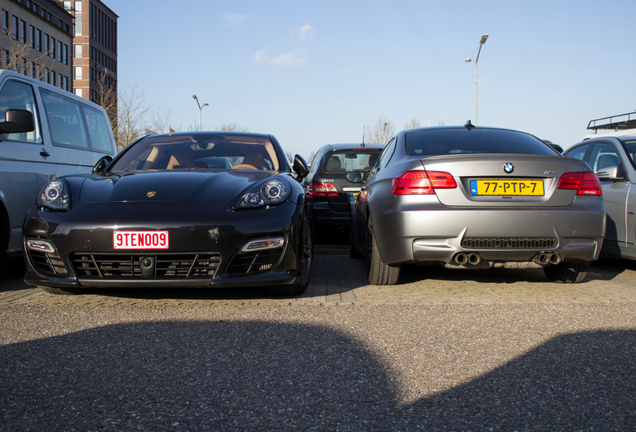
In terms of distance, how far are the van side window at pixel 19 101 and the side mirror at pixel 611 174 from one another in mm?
5590

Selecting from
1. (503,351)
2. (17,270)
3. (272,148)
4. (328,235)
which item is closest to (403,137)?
(272,148)

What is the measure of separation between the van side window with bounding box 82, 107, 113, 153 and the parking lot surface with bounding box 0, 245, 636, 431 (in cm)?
303

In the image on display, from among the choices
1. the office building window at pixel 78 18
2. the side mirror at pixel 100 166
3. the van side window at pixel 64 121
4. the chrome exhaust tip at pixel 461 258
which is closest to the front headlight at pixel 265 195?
the chrome exhaust tip at pixel 461 258

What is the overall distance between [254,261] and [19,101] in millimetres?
3317

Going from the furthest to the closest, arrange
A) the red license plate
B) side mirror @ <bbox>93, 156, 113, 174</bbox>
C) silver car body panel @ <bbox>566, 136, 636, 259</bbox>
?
silver car body panel @ <bbox>566, 136, 636, 259</bbox>
side mirror @ <bbox>93, 156, 113, 174</bbox>
the red license plate

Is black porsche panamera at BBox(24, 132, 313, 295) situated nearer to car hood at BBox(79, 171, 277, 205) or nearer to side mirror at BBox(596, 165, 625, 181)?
car hood at BBox(79, 171, 277, 205)

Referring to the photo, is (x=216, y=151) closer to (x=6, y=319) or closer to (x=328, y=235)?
(x=6, y=319)

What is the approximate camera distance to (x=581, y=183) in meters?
4.15

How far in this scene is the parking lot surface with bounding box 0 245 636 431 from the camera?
2.10 m

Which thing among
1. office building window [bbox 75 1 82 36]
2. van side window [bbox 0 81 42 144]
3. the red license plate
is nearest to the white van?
van side window [bbox 0 81 42 144]

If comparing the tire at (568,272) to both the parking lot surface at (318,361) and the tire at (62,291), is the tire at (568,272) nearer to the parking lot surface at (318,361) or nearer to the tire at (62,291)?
the parking lot surface at (318,361)

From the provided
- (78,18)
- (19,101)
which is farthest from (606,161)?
(78,18)

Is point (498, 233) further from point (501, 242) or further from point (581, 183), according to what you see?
point (581, 183)

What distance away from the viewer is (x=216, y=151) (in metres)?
5.32
